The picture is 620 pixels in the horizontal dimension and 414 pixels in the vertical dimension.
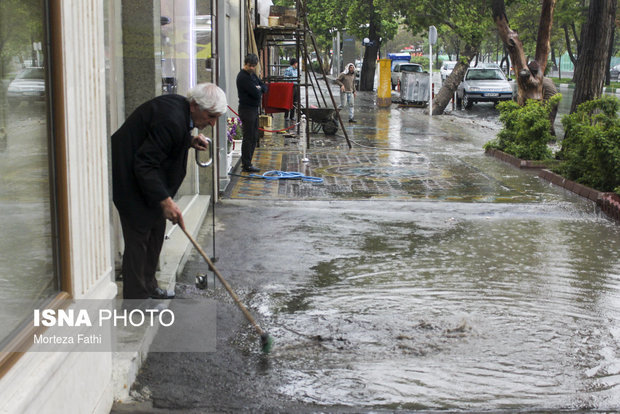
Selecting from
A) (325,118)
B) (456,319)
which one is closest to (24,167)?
(456,319)

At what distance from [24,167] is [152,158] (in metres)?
1.49

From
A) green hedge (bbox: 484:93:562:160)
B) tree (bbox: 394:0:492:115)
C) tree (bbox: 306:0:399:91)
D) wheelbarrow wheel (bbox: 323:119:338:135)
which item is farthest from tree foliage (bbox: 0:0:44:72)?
tree (bbox: 306:0:399:91)

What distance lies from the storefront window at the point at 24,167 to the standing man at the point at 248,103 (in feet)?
31.0

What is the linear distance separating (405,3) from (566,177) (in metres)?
19.3

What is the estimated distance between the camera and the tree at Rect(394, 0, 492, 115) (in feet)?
87.1

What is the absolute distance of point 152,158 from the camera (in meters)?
4.87

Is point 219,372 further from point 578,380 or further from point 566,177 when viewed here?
point 566,177

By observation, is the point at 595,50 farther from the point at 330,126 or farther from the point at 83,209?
the point at 83,209

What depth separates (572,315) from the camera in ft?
19.6

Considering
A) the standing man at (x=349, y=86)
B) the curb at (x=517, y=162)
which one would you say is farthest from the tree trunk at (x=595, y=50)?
the standing man at (x=349, y=86)

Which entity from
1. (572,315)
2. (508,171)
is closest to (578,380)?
(572,315)

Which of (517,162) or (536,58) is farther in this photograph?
(536,58)

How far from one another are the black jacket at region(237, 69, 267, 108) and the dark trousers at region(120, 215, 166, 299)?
25.4 ft

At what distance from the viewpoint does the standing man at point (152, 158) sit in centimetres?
488
